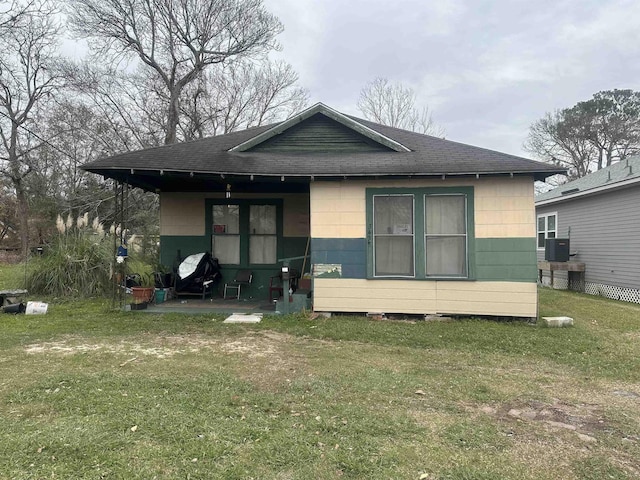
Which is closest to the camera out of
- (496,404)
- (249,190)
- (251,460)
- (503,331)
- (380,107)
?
(251,460)

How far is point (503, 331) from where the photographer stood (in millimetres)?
5961

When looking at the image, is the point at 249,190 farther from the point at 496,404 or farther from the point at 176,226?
the point at 496,404

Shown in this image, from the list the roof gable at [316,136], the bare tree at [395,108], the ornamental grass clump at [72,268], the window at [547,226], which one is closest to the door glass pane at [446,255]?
the roof gable at [316,136]

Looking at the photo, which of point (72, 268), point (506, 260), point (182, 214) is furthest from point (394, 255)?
point (72, 268)

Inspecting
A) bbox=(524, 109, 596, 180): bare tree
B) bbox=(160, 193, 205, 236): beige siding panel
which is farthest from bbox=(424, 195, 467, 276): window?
bbox=(524, 109, 596, 180): bare tree

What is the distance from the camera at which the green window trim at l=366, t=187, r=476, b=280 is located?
261 inches

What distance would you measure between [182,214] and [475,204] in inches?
238

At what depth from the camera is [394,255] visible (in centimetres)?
689

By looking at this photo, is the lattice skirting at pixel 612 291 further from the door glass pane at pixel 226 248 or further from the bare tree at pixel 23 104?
the bare tree at pixel 23 104

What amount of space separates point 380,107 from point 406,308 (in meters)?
23.2

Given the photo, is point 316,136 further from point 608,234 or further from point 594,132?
point 594,132

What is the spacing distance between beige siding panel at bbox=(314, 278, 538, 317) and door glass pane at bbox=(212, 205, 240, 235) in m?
2.84

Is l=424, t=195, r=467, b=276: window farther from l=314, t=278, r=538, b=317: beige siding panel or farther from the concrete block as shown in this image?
the concrete block

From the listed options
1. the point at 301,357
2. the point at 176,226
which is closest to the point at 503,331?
the point at 301,357
